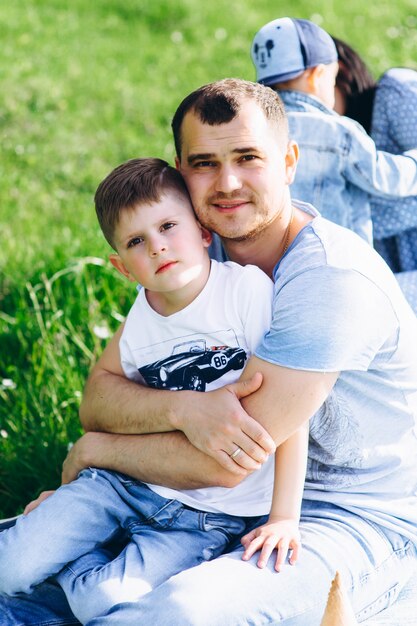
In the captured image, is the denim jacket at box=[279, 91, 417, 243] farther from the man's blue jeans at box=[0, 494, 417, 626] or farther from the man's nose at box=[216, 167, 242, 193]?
the man's blue jeans at box=[0, 494, 417, 626]

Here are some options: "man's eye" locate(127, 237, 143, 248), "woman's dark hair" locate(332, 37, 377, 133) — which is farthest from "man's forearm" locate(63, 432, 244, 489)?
"woman's dark hair" locate(332, 37, 377, 133)

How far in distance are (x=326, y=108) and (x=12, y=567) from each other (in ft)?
7.09

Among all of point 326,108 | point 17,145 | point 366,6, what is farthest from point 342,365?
point 366,6

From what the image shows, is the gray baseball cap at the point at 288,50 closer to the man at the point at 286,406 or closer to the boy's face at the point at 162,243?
the man at the point at 286,406

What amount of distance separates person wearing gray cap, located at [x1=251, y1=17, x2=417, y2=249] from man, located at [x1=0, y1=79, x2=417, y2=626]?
1.92 feet

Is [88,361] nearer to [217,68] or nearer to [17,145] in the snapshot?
[17,145]

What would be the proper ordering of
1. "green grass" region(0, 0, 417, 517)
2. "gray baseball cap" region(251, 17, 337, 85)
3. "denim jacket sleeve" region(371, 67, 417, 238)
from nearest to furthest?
"gray baseball cap" region(251, 17, 337, 85), "denim jacket sleeve" region(371, 67, 417, 238), "green grass" region(0, 0, 417, 517)

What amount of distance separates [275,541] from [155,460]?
0.48 metres

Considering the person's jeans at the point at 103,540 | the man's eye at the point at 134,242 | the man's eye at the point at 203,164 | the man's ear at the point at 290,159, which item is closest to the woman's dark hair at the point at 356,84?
the man's ear at the point at 290,159

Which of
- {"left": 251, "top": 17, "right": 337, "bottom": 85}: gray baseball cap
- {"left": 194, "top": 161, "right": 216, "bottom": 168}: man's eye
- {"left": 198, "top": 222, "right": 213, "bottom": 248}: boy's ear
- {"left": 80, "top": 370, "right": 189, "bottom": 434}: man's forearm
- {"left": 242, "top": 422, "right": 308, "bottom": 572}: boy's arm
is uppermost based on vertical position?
{"left": 251, "top": 17, "right": 337, "bottom": 85}: gray baseball cap

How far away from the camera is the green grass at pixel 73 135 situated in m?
4.13

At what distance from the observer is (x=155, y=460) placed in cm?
290

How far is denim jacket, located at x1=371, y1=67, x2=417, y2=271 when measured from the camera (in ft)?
12.9

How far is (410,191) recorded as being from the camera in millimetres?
3746
